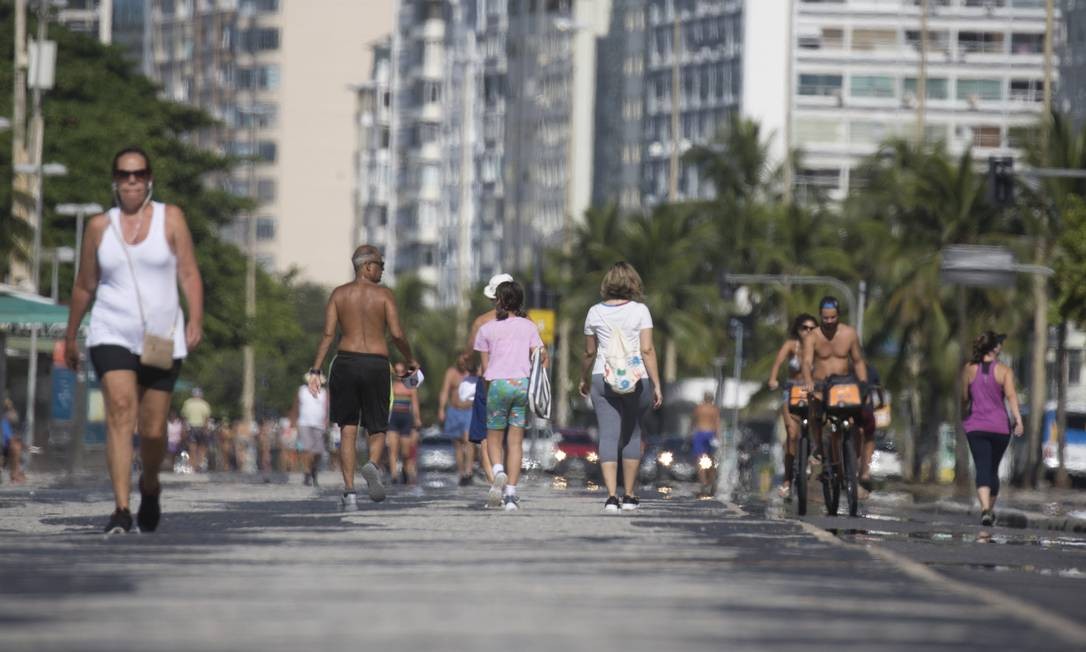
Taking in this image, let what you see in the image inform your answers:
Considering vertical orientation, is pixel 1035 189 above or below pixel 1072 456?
above

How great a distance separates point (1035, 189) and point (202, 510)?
59.6m

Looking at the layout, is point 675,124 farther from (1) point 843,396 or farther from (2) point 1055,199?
(1) point 843,396

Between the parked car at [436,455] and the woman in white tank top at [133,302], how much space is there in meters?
49.0

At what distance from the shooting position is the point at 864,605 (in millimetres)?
10523

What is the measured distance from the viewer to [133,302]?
14.2 m

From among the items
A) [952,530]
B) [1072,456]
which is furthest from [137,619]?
[1072,456]

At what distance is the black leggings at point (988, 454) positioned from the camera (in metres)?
25.0

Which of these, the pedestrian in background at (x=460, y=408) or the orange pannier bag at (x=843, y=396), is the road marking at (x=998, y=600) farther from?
the pedestrian in background at (x=460, y=408)

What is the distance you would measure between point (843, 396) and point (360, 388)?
14.0 ft

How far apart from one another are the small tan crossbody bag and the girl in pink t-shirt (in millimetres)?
6918

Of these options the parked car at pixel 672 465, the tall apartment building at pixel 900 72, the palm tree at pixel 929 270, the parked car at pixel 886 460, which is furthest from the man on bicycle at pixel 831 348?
the tall apartment building at pixel 900 72

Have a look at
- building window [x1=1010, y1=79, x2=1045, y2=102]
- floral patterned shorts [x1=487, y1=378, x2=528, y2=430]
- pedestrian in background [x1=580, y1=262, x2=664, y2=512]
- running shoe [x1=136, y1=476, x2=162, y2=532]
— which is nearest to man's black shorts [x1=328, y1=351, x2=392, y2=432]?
floral patterned shorts [x1=487, y1=378, x2=528, y2=430]

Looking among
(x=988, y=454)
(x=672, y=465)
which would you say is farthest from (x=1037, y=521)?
(x=672, y=465)

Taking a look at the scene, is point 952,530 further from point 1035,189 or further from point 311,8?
point 311,8
